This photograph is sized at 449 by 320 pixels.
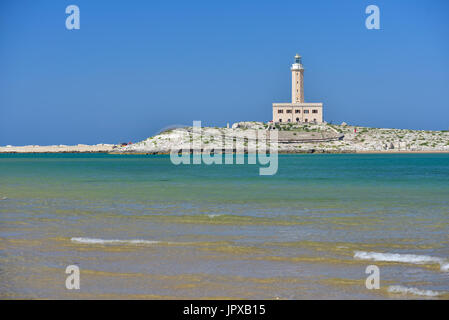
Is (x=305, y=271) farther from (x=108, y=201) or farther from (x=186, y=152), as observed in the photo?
(x=186, y=152)

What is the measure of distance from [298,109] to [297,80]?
19.4 feet

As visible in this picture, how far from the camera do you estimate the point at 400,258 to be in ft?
27.5

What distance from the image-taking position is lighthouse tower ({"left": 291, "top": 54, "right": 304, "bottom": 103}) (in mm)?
113688

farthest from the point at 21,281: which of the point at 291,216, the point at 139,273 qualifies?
the point at 291,216

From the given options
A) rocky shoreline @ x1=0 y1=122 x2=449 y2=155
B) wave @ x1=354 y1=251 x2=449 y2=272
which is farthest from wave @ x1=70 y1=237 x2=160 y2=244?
rocky shoreline @ x1=0 y1=122 x2=449 y2=155

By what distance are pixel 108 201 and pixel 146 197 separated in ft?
6.02

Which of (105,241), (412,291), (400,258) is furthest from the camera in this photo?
(105,241)

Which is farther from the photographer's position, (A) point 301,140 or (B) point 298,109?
(B) point 298,109

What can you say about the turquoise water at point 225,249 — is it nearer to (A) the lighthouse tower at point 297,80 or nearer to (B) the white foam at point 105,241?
(B) the white foam at point 105,241

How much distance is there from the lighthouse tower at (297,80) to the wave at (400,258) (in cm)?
10705

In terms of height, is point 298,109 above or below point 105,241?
above

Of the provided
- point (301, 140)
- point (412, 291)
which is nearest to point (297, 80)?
point (301, 140)

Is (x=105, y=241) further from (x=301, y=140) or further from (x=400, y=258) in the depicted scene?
(x=301, y=140)

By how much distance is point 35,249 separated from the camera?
926 centimetres
